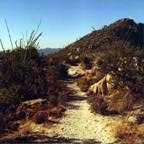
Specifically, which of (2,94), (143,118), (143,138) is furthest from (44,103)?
(143,138)

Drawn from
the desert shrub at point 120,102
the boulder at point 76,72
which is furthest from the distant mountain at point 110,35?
the desert shrub at point 120,102

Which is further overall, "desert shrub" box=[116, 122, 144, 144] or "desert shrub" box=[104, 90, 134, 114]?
"desert shrub" box=[104, 90, 134, 114]

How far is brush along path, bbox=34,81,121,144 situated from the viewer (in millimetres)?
10391

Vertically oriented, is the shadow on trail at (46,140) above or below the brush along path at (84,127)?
below

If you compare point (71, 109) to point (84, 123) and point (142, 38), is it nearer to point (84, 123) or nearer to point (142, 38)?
point (84, 123)

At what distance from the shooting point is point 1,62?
1602cm

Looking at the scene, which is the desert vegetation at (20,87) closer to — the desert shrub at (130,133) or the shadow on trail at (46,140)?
the shadow on trail at (46,140)

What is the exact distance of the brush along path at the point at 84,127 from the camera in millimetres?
10391

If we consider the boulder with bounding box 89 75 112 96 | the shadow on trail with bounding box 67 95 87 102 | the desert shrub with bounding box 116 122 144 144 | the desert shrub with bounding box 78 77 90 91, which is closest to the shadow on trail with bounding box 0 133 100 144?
the desert shrub with bounding box 116 122 144 144

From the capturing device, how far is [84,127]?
1140cm

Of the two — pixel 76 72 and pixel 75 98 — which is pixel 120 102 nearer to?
pixel 75 98

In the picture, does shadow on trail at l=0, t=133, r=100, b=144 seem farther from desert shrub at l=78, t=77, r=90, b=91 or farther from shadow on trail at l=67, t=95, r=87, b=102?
desert shrub at l=78, t=77, r=90, b=91

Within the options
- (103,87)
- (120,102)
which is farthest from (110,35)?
(120,102)

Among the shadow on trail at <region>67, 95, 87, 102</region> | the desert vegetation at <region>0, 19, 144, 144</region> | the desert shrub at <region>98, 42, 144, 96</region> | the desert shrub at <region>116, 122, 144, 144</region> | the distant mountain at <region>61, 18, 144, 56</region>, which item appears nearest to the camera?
the desert shrub at <region>116, 122, 144, 144</region>
